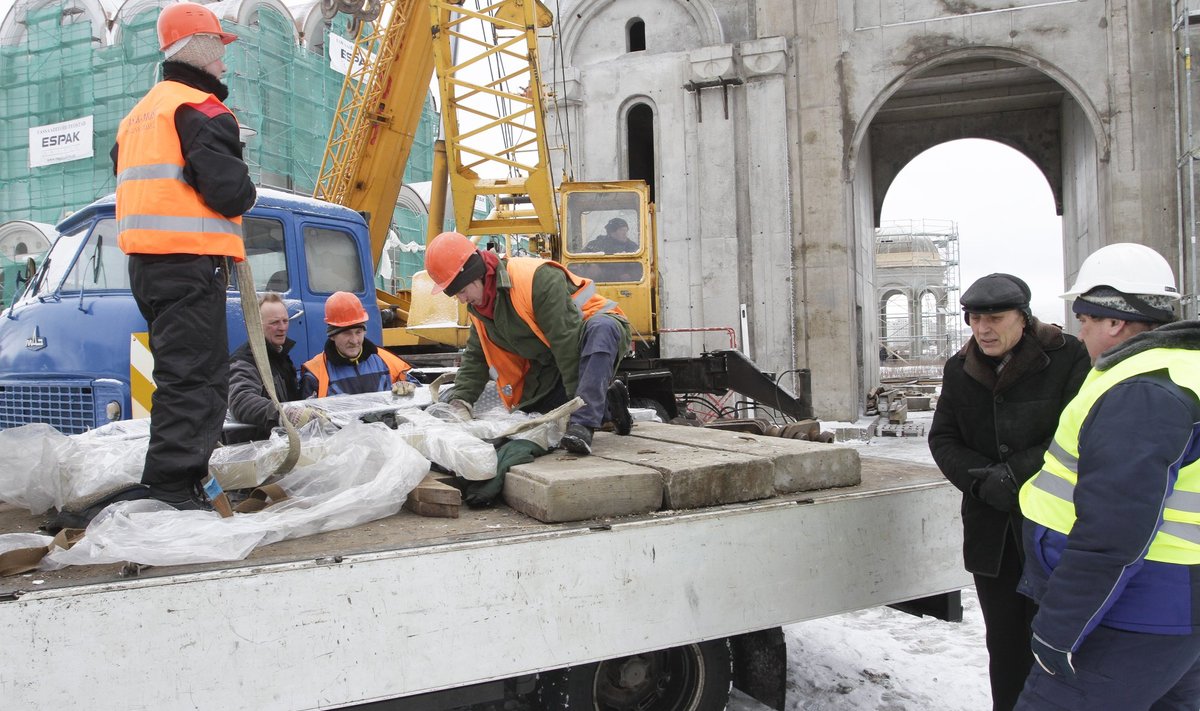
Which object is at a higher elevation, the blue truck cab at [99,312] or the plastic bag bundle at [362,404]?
the blue truck cab at [99,312]

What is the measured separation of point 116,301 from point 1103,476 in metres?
4.77

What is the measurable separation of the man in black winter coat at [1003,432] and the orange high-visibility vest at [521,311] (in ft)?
4.72

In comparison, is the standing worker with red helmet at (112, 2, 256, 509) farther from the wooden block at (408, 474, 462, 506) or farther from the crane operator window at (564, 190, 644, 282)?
the crane operator window at (564, 190, 644, 282)

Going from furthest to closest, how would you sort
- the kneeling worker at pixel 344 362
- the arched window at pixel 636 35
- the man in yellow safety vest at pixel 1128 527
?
the arched window at pixel 636 35 < the kneeling worker at pixel 344 362 < the man in yellow safety vest at pixel 1128 527

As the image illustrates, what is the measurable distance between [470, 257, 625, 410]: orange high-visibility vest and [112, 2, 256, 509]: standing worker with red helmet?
114 cm

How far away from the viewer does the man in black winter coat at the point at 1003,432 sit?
2738mm

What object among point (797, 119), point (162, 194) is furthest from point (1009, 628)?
point (797, 119)

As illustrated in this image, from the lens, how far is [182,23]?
2709mm

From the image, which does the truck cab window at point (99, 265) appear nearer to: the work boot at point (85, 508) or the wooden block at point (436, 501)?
the work boot at point (85, 508)

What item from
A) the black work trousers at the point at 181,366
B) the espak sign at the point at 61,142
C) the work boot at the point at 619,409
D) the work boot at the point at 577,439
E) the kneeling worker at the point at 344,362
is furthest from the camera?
the espak sign at the point at 61,142

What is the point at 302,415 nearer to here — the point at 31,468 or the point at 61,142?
the point at 31,468

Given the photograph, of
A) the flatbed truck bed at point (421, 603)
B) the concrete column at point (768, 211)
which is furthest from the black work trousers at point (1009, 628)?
the concrete column at point (768, 211)

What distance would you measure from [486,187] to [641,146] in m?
8.48

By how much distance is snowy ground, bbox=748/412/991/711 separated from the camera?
3584 millimetres
